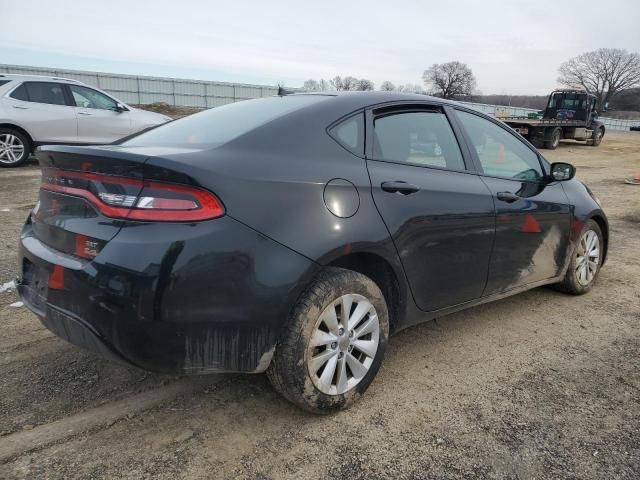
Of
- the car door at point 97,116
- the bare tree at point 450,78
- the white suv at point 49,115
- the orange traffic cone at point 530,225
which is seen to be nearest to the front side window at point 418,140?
the orange traffic cone at point 530,225

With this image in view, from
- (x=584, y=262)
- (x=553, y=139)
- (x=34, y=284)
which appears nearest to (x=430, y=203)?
(x=34, y=284)

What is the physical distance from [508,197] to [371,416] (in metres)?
1.71

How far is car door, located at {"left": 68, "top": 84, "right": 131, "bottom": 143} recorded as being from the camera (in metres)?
10.2

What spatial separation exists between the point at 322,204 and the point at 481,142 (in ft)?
5.17

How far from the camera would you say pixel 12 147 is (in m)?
9.74

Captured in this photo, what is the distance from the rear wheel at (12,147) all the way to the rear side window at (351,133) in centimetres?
921

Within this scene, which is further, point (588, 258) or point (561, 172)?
point (588, 258)

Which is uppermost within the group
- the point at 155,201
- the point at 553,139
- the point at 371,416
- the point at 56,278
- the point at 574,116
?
the point at 574,116

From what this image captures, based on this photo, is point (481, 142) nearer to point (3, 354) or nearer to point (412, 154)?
point (412, 154)

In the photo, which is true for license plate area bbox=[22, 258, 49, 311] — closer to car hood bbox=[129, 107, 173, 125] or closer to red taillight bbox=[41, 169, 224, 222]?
red taillight bbox=[41, 169, 224, 222]

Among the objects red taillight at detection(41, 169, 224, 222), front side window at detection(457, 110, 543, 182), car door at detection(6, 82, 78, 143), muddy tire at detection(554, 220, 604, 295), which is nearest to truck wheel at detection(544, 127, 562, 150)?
car door at detection(6, 82, 78, 143)

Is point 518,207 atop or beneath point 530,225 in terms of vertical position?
atop

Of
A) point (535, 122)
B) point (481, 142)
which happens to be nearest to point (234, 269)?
point (481, 142)

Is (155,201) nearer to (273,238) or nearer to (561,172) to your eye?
(273,238)
